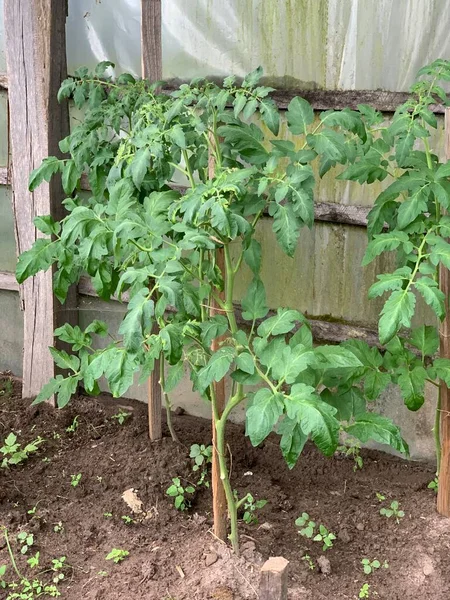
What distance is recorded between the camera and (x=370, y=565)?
2.80 metres

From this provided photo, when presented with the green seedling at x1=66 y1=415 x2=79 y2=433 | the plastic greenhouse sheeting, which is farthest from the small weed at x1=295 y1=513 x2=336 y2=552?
the plastic greenhouse sheeting

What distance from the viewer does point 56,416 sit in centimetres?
397

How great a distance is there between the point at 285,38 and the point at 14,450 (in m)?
2.31

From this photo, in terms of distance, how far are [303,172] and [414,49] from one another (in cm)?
121

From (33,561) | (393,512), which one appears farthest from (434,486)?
(33,561)

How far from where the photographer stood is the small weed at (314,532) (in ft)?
9.52

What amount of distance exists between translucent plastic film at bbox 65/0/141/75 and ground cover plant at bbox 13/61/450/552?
0.97 meters

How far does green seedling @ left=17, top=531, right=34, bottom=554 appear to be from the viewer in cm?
292

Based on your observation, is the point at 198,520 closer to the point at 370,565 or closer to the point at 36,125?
the point at 370,565

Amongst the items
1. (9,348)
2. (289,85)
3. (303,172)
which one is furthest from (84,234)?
(9,348)

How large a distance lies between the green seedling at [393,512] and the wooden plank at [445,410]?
157 millimetres

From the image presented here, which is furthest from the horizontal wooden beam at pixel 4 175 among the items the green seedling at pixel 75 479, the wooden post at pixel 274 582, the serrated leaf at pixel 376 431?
the wooden post at pixel 274 582

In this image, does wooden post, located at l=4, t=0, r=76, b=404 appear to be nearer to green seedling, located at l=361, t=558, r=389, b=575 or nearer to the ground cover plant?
the ground cover plant

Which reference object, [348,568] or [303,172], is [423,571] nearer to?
[348,568]
